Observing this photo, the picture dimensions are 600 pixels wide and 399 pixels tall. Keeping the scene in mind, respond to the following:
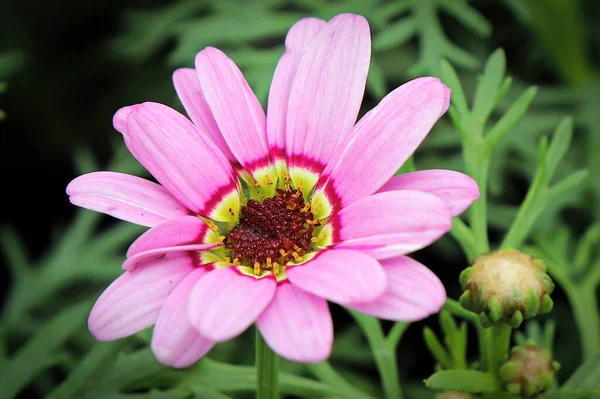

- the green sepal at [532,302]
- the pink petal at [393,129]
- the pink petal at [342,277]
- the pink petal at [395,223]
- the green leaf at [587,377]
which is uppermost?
the pink petal at [393,129]

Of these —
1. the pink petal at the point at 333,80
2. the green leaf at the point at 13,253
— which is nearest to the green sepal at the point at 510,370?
the pink petal at the point at 333,80

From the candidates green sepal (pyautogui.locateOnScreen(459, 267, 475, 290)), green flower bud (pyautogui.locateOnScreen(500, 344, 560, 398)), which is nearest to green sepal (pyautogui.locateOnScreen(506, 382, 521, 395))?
green flower bud (pyautogui.locateOnScreen(500, 344, 560, 398))

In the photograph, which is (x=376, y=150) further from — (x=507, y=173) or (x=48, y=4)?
(x=48, y=4)

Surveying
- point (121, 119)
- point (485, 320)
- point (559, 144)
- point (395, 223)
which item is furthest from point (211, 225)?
point (559, 144)

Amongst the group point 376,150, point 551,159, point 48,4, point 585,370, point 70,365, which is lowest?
point 585,370

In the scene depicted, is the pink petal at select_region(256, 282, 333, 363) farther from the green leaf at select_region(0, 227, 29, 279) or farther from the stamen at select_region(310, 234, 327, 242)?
the green leaf at select_region(0, 227, 29, 279)

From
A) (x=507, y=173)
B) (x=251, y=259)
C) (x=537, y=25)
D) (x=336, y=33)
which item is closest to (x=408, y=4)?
(x=537, y=25)

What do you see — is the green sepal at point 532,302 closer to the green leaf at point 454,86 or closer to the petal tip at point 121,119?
the green leaf at point 454,86
